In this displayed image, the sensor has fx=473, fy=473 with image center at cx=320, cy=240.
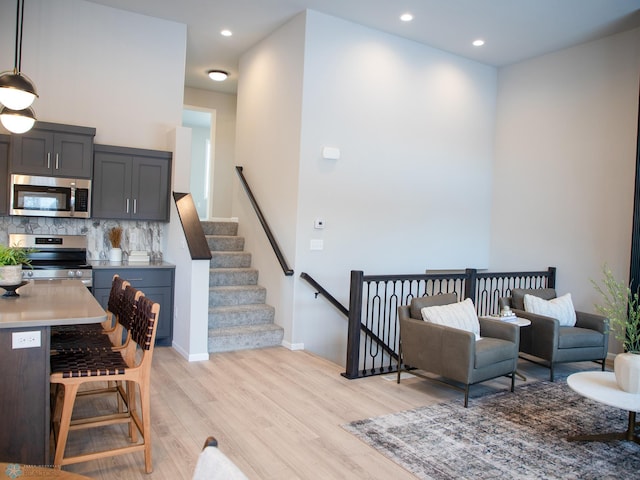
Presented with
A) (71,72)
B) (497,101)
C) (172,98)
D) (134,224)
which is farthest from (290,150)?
(497,101)

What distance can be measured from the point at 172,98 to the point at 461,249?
4.48 m

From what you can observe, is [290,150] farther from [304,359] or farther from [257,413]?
[257,413]

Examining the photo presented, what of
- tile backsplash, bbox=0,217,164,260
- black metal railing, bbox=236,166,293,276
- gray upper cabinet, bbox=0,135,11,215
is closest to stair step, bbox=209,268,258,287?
black metal railing, bbox=236,166,293,276

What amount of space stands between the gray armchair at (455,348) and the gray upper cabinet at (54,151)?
3.60 m

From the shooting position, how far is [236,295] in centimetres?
577

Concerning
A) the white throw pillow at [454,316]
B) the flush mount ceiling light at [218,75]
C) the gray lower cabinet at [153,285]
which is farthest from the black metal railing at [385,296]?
the flush mount ceiling light at [218,75]

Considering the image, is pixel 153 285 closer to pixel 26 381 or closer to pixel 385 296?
pixel 385 296

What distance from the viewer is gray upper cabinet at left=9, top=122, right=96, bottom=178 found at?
4621 millimetres

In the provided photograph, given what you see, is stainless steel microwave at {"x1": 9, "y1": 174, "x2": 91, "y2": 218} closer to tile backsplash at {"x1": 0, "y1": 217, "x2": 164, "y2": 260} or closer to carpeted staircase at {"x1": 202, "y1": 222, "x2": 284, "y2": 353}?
tile backsplash at {"x1": 0, "y1": 217, "x2": 164, "y2": 260}

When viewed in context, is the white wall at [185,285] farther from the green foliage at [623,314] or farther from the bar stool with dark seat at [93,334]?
the green foliage at [623,314]

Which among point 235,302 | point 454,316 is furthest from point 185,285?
point 454,316

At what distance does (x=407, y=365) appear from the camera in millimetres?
4492

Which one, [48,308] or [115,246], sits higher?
[115,246]

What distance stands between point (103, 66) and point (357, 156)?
3145 millimetres
